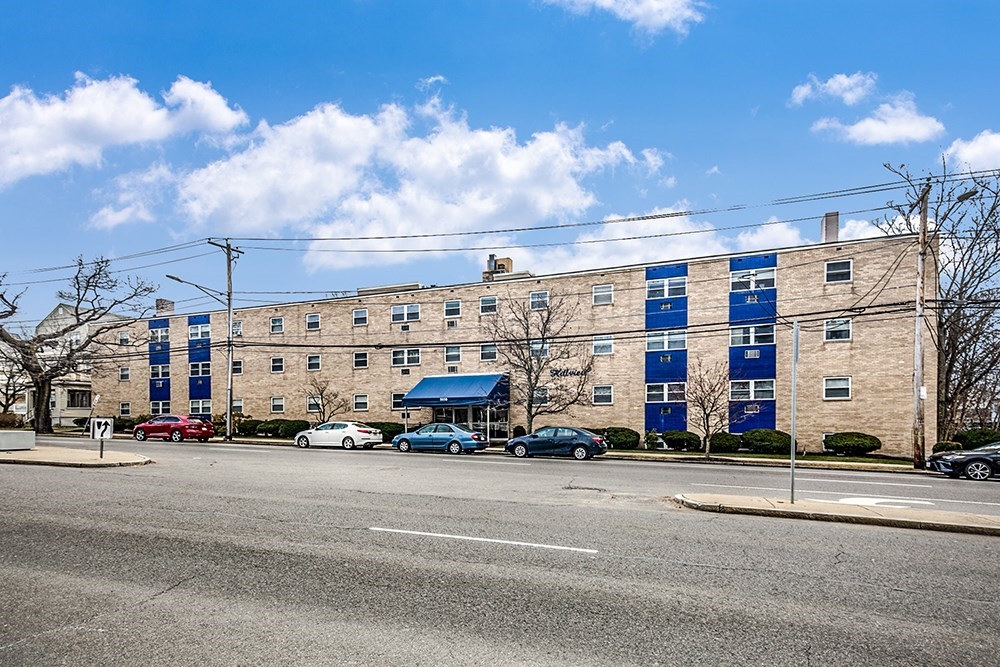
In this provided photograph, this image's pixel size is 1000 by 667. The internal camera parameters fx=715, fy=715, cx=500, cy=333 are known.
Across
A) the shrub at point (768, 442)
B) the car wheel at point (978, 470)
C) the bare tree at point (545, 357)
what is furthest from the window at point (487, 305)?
the car wheel at point (978, 470)

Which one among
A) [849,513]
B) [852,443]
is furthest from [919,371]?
[849,513]

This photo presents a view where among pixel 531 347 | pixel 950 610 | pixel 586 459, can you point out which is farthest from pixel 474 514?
pixel 531 347

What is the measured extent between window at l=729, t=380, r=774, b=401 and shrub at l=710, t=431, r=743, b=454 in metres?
2.72

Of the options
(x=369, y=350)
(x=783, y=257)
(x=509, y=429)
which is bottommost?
(x=509, y=429)

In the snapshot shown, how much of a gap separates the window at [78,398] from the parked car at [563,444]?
57.4 m

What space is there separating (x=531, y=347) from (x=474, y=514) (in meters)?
27.0

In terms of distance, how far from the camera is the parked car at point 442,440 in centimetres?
3139

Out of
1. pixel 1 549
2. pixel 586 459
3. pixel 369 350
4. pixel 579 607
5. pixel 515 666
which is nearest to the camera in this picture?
pixel 515 666

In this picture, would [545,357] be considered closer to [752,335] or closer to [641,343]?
[641,343]

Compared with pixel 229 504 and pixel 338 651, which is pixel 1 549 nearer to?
pixel 229 504

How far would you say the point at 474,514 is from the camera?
11.5m

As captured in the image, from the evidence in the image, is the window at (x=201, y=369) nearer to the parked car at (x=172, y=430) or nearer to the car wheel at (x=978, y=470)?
the parked car at (x=172, y=430)

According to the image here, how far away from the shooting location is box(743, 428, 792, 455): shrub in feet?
102

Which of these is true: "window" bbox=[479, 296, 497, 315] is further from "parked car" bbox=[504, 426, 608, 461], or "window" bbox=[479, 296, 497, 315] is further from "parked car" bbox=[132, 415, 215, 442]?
"parked car" bbox=[132, 415, 215, 442]
